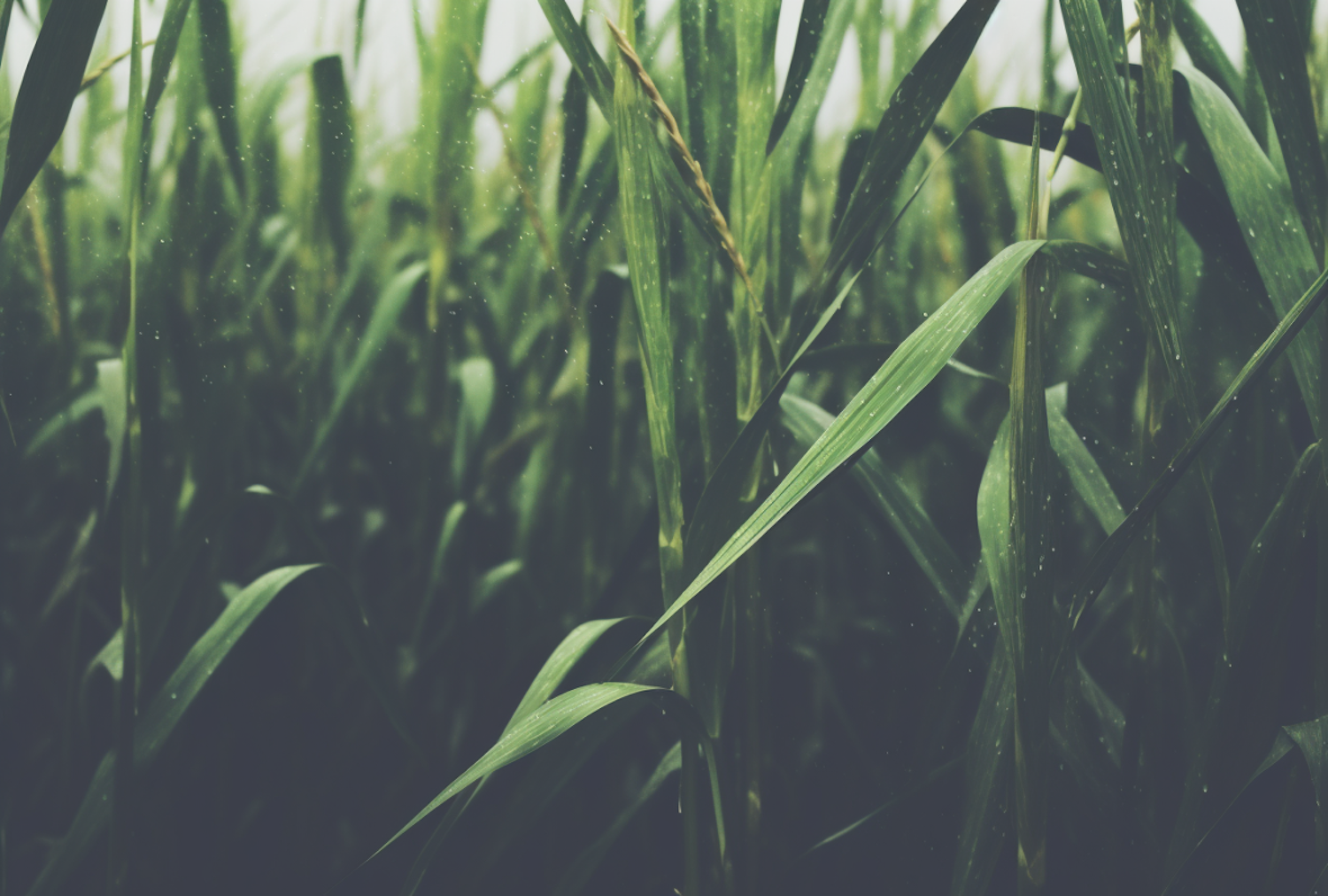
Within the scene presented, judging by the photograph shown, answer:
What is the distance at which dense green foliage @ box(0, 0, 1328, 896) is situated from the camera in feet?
1.11

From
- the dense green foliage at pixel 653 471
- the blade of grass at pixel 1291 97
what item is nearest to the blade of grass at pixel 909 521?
the dense green foliage at pixel 653 471

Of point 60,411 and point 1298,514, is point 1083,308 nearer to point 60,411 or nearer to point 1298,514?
point 1298,514

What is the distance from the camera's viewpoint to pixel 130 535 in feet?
1.18

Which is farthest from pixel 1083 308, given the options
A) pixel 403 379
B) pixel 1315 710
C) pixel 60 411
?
pixel 60 411

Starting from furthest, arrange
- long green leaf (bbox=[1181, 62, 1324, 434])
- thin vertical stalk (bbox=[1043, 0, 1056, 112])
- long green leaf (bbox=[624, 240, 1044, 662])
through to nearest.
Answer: thin vertical stalk (bbox=[1043, 0, 1056, 112]) → long green leaf (bbox=[1181, 62, 1324, 434]) → long green leaf (bbox=[624, 240, 1044, 662])

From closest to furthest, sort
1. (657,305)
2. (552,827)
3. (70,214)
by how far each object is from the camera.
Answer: (657,305) → (552,827) → (70,214)

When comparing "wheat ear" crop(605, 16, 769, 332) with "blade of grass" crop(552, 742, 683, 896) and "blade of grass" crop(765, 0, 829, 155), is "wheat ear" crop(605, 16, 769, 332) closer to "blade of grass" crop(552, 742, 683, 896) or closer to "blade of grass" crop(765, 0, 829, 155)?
"blade of grass" crop(765, 0, 829, 155)

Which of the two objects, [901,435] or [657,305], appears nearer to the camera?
[657,305]

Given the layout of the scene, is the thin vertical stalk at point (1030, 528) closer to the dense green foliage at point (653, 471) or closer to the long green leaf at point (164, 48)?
the dense green foliage at point (653, 471)

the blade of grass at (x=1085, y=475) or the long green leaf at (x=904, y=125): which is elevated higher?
the long green leaf at (x=904, y=125)

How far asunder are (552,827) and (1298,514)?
0.44 meters

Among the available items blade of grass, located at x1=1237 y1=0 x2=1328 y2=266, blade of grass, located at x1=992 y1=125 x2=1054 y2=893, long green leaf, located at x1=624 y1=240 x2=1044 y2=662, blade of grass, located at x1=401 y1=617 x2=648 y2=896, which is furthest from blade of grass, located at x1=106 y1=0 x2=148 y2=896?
blade of grass, located at x1=1237 y1=0 x2=1328 y2=266

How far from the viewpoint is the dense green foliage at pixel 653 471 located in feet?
1.11

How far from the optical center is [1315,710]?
38 centimetres
